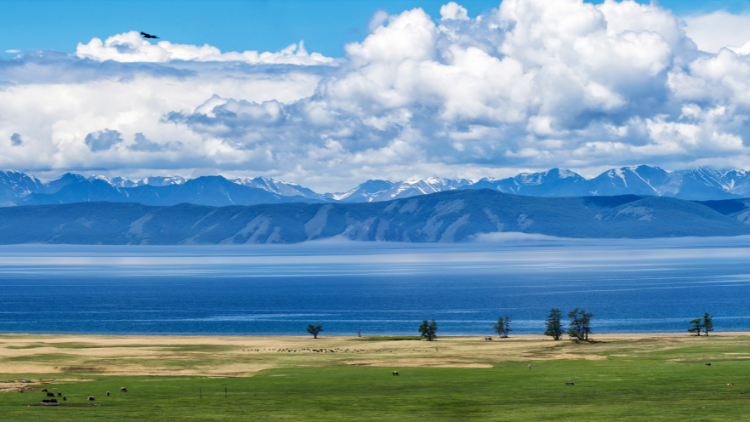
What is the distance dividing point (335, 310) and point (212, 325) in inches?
1668

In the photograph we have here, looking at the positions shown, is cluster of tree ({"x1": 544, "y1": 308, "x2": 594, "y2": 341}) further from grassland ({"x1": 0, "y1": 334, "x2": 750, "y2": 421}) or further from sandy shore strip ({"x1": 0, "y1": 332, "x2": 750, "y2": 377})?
grassland ({"x1": 0, "y1": 334, "x2": 750, "y2": 421})

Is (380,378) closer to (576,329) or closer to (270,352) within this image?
(270,352)

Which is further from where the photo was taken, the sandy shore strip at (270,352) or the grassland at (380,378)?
the sandy shore strip at (270,352)

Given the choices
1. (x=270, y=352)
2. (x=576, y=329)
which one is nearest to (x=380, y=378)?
(x=270, y=352)

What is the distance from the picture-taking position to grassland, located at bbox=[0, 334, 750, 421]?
5125 centimetres

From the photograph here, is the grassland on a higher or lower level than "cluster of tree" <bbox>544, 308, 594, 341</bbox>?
lower

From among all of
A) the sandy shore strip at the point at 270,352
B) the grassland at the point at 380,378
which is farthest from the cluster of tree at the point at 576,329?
the grassland at the point at 380,378

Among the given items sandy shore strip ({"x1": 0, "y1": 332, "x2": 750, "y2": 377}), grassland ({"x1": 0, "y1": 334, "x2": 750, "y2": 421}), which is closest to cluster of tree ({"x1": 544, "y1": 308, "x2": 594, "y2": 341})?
sandy shore strip ({"x1": 0, "y1": 332, "x2": 750, "y2": 377})

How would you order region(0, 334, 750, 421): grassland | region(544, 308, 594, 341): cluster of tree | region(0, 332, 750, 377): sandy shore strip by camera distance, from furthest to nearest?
region(544, 308, 594, 341): cluster of tree → region(0, 332, 750, 377): sandy shore strip → region(0, 334, 750, 421): grassland

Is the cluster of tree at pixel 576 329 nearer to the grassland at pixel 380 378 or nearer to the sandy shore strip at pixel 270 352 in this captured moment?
the sandy shore strip at pixel 270 352

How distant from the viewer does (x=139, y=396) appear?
5966 centimetres

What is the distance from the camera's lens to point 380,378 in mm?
73625

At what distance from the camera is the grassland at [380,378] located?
51.2m

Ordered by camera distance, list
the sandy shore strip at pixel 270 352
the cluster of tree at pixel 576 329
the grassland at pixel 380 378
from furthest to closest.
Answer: the cluster of tree at pixel 576 329 → the sandy shore strip at pixel 270 352 → the grassland at pixel 380 378
